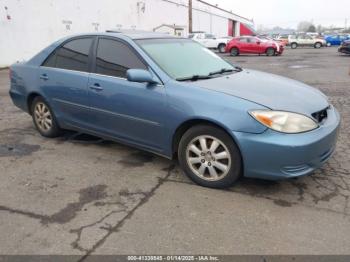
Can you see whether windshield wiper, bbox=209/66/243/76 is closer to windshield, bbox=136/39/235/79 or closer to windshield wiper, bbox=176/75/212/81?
windshield, bbox=136/39/235/79

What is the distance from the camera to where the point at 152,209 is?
3.47m

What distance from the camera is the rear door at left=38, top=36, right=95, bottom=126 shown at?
15.8 feet

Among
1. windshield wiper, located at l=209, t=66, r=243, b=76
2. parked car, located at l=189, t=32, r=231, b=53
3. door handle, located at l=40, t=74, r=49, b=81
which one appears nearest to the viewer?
windshield wiper, located at l=209, t=66, r=243, b=76

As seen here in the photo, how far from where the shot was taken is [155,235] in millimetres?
3053

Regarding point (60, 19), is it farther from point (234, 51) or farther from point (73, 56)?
point (73, 56)

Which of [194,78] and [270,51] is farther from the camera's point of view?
[270,51]

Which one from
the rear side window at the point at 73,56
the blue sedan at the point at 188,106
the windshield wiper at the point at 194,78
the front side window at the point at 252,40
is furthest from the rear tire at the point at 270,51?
the windshield wiper at the point at 194,78

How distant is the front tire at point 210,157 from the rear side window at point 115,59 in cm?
103

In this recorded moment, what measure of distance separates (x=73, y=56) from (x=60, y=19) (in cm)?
1750

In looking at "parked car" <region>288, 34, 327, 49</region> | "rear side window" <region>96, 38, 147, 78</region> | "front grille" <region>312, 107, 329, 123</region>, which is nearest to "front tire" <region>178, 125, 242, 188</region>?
"front grille" <region>312, 107, 329, 123</region>

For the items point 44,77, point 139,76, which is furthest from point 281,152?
point 44,77

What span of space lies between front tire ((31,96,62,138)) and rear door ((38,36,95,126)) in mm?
209

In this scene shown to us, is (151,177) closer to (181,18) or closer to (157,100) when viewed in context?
(157,100)

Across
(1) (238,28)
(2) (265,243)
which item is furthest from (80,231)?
(1) (238,28)
